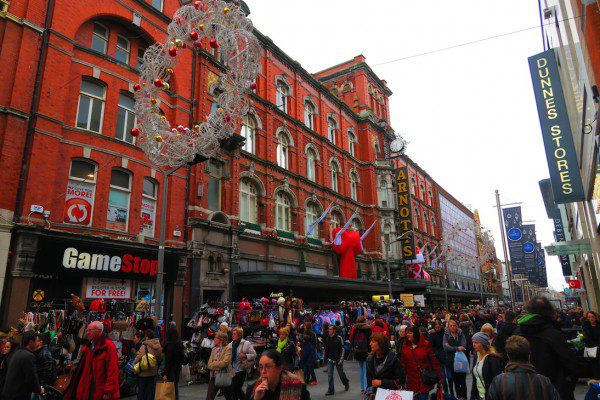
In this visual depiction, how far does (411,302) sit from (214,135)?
63.1 feet

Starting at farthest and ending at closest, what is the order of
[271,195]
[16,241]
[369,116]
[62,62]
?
[369,116], [271,195], [62,62], [16,241]

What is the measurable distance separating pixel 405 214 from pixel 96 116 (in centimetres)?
3033

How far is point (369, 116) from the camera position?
39.9m

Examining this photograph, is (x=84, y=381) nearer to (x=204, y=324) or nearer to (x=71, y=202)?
(x=204, y=324)

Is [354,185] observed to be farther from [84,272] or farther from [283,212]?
[84,272]

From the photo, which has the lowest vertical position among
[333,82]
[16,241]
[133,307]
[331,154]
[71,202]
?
[133,307]

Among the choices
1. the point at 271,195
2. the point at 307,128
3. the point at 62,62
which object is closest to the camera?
the point at 62,62

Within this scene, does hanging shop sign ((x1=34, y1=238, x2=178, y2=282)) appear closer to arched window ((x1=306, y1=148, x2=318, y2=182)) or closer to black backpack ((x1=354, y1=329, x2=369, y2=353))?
black backpack ((x1=354, y1=329, x2=369, y2=353))

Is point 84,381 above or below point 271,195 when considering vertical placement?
below

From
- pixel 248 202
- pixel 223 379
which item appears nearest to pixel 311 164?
pixel 248 202

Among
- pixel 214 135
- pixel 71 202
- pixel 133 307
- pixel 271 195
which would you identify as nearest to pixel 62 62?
pixel 71 202

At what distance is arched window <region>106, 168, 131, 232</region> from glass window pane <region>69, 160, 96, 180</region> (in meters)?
0.86

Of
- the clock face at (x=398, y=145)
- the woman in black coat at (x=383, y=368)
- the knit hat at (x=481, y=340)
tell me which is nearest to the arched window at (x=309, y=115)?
the clock face at (x=398, y=145)

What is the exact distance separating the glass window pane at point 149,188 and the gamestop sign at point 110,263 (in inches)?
127
